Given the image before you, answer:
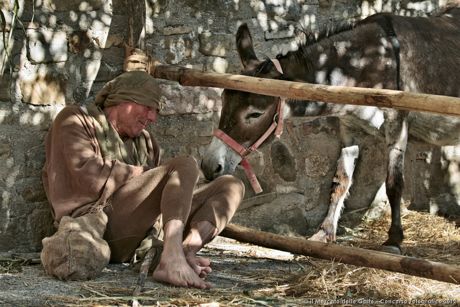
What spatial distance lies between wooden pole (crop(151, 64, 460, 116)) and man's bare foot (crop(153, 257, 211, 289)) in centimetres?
101

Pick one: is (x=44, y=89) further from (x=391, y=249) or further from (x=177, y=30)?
(x=391, y=249)

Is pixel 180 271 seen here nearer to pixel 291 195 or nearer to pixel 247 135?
pixel 247 135

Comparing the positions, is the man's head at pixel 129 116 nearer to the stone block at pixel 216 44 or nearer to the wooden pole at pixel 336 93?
the wooden pole at pixel 336 93

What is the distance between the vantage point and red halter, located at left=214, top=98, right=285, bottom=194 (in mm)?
5047

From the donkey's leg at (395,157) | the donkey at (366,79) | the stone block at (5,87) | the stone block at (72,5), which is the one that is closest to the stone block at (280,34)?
the donkey at (366,79)

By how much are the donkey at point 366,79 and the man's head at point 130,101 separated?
1.99 feet

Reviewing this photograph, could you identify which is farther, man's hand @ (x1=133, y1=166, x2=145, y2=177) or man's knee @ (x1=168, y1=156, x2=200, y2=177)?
man's hand @ (x1=133, y1=166, x2=145, y2=177)

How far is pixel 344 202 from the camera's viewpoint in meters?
6.41

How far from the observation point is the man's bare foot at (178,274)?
3.95 meters

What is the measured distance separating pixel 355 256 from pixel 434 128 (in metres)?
1.93

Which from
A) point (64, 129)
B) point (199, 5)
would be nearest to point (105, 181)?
point (64, 129)

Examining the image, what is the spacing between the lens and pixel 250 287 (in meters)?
4.13

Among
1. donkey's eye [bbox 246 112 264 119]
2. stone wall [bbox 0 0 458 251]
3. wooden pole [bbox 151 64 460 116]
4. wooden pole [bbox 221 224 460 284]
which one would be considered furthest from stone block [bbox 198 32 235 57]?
wooden pole [bbox 221 224 460 284]

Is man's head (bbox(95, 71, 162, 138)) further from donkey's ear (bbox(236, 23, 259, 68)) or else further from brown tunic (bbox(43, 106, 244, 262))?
donkey's ear (bbox(236, 23, 259, 68))
